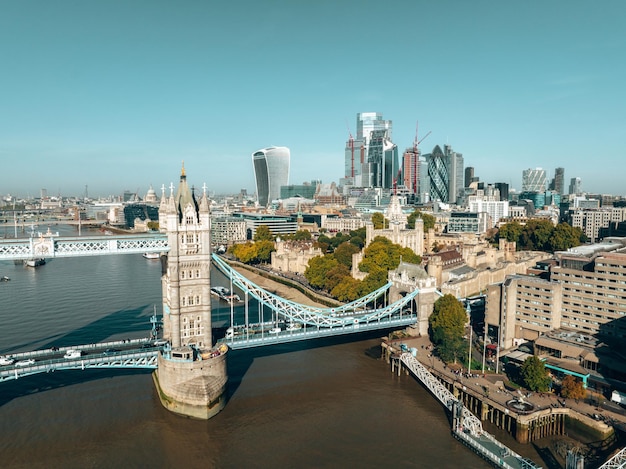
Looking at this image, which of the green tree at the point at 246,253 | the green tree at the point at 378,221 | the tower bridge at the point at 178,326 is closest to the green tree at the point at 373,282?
the tower bridge at the point at 178,326

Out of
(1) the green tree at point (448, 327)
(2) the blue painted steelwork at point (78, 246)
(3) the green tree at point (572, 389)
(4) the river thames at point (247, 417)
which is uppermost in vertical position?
(2) the blue painted steelwork at point (78, 246)

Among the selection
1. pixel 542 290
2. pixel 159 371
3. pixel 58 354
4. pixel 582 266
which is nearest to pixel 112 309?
pixel 58 354

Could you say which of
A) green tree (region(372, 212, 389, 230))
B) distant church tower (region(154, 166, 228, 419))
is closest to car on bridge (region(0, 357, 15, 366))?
distant church tower (region(154, 166, 228, 419))

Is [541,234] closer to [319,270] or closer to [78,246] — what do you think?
[319,270]

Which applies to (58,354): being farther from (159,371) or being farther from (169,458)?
(169,458)

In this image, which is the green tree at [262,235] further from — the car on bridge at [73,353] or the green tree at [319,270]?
the car on bridge at [73,353]
